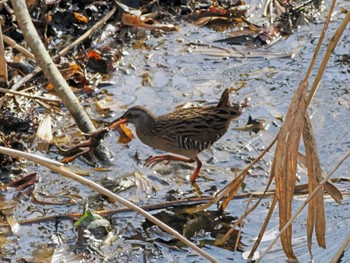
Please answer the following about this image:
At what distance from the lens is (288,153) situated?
3.66 meters

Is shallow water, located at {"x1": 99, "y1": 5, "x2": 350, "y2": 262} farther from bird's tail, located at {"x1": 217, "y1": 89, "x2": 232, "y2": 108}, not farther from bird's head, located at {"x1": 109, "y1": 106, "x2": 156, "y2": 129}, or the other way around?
bird's tail, located at {"x1": 217, "y1": 89, "x2": 232, "y2": 108}

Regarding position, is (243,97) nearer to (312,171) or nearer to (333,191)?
(333,191)

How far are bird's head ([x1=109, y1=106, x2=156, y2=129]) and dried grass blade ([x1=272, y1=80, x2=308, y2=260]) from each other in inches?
82.7

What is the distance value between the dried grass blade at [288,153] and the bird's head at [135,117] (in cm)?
210

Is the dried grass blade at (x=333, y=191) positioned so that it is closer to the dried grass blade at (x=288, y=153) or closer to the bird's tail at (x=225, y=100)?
the dried grass blade at (x=288, y=153)

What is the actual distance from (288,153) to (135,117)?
232 centimetres

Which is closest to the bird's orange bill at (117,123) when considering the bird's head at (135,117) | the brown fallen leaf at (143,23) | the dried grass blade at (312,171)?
the bird's head at (135,117)

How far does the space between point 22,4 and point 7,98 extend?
0.75 m

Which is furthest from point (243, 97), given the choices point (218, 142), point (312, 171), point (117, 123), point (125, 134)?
point (312, 171)

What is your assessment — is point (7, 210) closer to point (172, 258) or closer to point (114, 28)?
point (172, 258)

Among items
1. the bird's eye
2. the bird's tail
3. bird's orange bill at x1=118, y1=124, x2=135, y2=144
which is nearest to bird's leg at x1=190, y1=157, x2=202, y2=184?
the bird's tail

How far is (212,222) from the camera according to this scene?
199 inches

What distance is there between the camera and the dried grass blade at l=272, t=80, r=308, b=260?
3522 millimetres

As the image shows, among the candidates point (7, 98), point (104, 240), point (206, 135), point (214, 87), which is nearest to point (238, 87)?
point (214, 87)
